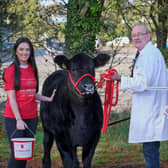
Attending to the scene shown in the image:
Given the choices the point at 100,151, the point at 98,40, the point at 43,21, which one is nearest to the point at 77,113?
the point at 100,151

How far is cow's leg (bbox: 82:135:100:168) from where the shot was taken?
4.89 m

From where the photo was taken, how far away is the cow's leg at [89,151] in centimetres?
489

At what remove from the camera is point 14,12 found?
27.0ft

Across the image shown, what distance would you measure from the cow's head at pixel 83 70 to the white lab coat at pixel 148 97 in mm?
412

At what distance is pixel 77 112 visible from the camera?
190 inches

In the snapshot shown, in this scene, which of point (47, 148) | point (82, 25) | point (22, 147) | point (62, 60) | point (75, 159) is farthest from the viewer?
point (82, 25)

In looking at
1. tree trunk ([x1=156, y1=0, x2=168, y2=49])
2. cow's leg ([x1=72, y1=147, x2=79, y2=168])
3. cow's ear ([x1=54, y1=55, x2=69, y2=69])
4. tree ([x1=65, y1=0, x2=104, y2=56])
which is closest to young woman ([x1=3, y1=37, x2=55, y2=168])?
cow's ear ([x1=54, y1=55, x2=69, y2=69])

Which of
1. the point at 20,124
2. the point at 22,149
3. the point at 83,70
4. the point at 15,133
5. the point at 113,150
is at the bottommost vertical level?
the point at 113,150

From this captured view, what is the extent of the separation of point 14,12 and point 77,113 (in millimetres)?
4177

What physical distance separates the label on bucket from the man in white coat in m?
1.23

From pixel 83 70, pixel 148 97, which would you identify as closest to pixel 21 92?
pixel 83 70

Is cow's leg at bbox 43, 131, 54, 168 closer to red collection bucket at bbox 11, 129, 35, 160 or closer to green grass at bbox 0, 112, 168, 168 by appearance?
green grass at bbox 0, 112, 168, 168

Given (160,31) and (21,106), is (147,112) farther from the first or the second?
(160,31)

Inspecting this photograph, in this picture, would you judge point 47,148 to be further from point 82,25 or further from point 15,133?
point 82,25
